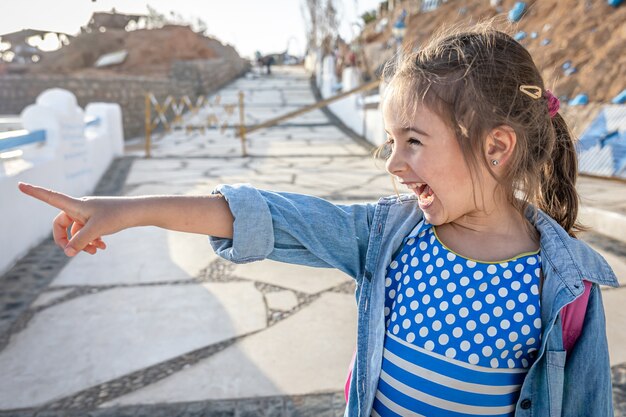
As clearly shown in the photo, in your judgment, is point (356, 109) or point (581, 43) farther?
point (356, 109)

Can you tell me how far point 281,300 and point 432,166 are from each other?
165 centimetres

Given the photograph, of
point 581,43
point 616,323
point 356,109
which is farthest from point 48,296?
point 356,109

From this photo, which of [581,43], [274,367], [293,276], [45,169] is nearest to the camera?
[274,367]

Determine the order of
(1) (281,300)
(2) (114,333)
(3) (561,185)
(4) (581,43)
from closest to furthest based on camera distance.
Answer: (3) (561,185)
(2) (114,333)
(1) (281,300)
(4) (581,43)

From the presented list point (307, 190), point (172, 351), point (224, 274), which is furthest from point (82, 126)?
point (172, 351)

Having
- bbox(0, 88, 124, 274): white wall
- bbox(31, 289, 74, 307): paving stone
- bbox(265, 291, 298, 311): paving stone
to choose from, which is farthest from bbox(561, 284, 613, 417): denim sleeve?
bbox(0, 88, 124, 274): white wall

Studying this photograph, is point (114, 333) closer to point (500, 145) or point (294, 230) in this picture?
point (294, 230)

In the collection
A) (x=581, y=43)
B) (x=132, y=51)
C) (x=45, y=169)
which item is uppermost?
(x=132, y=51)

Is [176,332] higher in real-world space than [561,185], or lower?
lower

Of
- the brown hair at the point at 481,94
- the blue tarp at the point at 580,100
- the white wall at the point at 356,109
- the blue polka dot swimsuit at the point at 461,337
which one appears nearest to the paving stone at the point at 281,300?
the blue polka dot swimsuit at the point at 461,337

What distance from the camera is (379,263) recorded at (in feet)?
3.41

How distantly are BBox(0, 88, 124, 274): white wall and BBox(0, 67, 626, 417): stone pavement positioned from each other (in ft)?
0.54

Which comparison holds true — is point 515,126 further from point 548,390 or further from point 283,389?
point 283,389

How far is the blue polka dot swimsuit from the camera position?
37.3 inches
